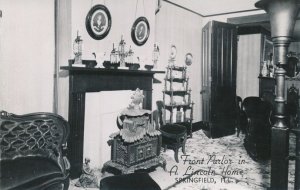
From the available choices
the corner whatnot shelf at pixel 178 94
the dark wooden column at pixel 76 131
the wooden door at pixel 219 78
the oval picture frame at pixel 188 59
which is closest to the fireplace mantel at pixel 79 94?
the dark wooden column at pixel 76 131

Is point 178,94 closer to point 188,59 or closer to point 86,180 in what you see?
point 188,59

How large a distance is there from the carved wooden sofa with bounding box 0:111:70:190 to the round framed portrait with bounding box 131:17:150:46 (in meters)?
2.16

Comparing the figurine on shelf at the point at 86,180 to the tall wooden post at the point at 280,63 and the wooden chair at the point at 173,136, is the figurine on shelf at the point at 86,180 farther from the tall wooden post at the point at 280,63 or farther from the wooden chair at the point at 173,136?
the tall wooden post at the point at 280,63

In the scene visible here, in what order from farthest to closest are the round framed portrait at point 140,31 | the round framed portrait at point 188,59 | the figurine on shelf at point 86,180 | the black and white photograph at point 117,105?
the round framed portrait at point 188,59, the round framed portrait at point 140,31, the figurine on shelf at point 86,180, the black and white photograph at point 117,105

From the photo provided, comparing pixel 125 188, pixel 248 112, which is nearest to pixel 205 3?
pixel 248 112

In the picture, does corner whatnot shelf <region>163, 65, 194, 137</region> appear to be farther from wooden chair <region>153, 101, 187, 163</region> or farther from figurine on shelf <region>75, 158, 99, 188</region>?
figurine on shelf <region>75, 158, 99, 188</region>

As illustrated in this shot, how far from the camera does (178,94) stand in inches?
234

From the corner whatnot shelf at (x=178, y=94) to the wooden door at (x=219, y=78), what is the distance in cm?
44

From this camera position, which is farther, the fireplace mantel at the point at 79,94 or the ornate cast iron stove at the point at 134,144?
the ornate cast iron stove at the point at 134,144

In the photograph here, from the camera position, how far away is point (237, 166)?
4.05 metres

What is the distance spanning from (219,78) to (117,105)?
9.42 feet

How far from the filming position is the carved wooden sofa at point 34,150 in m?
2.12

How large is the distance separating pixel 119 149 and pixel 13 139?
1.50 meters

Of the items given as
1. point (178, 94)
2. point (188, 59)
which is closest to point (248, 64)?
point (188, 59)
